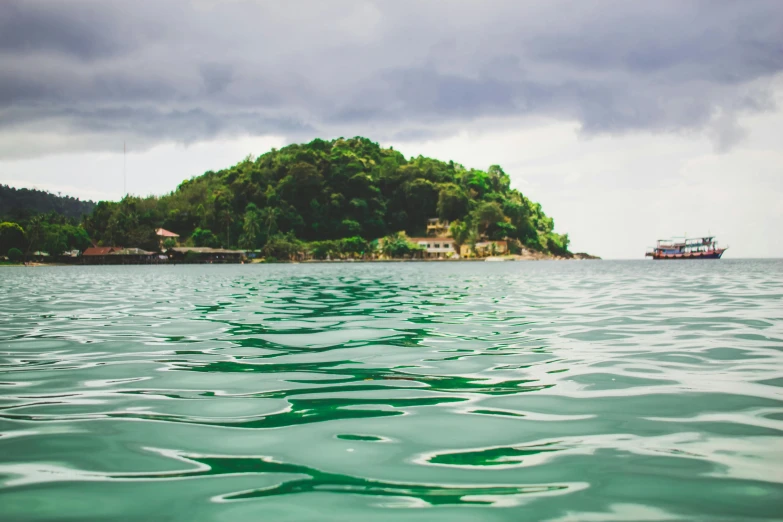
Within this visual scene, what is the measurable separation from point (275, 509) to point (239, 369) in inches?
157

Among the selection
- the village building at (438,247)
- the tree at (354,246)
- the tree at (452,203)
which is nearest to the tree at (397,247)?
the tree at (354,246)

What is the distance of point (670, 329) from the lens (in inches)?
392

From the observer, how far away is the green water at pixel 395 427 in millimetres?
3080

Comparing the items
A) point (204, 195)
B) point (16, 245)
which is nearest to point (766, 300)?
point (16, 245)

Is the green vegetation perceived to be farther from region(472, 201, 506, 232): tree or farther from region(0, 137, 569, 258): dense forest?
region(472, 201, 506, 232): tree

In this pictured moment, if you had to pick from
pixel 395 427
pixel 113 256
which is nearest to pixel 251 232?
pixel 113 256

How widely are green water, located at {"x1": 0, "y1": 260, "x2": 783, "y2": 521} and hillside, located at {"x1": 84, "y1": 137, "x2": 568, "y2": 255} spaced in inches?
4665

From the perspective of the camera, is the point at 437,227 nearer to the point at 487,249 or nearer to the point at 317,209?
the point at 487,249

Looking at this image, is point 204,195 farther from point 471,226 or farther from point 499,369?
point 499,369

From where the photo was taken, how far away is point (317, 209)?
139625 millimetres

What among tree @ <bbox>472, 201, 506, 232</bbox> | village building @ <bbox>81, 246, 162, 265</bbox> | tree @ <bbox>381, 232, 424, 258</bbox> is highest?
tree @ <bbox>472, 201, 506, 232</bbox>

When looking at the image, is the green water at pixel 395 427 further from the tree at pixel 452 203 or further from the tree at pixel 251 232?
the tree at pixel 452 203

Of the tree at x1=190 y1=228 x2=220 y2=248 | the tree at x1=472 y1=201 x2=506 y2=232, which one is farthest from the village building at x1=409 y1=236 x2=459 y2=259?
the tree at x1=190 y1=228 x2=220 y2=248

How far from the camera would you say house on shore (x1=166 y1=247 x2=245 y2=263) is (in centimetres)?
11594
